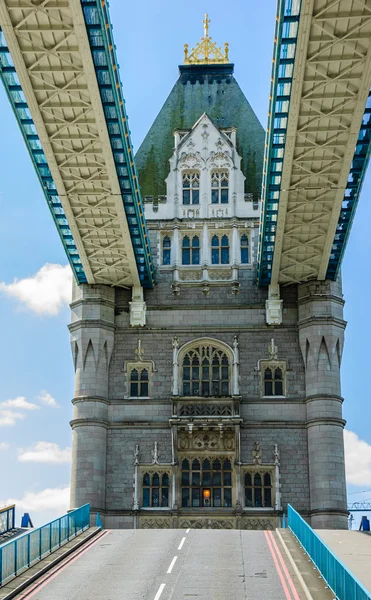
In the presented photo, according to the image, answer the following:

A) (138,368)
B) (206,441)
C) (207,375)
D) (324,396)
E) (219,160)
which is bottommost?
(206,441)

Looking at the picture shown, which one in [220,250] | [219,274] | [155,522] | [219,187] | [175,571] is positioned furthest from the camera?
[219,187]

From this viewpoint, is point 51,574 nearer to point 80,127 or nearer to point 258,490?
point 80,127

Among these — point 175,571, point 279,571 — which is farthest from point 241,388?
point 175,571

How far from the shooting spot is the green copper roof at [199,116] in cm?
5925

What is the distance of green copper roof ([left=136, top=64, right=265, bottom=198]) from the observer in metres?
59.2

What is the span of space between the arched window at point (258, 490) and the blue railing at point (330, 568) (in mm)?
13742

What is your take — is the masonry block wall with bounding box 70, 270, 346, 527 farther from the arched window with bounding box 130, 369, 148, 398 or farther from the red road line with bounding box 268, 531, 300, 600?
the red road line with bounding box 268, 531, 300, 600

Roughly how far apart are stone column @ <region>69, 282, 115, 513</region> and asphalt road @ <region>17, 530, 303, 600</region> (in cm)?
1163

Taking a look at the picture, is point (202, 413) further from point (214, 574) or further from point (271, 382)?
point (214, 574)

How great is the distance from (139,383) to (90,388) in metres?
2.88

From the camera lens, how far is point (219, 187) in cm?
5819

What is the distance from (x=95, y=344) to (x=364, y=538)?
66.3 ft

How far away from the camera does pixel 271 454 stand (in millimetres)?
52344

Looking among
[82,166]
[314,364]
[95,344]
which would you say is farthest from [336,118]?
[95,344]
